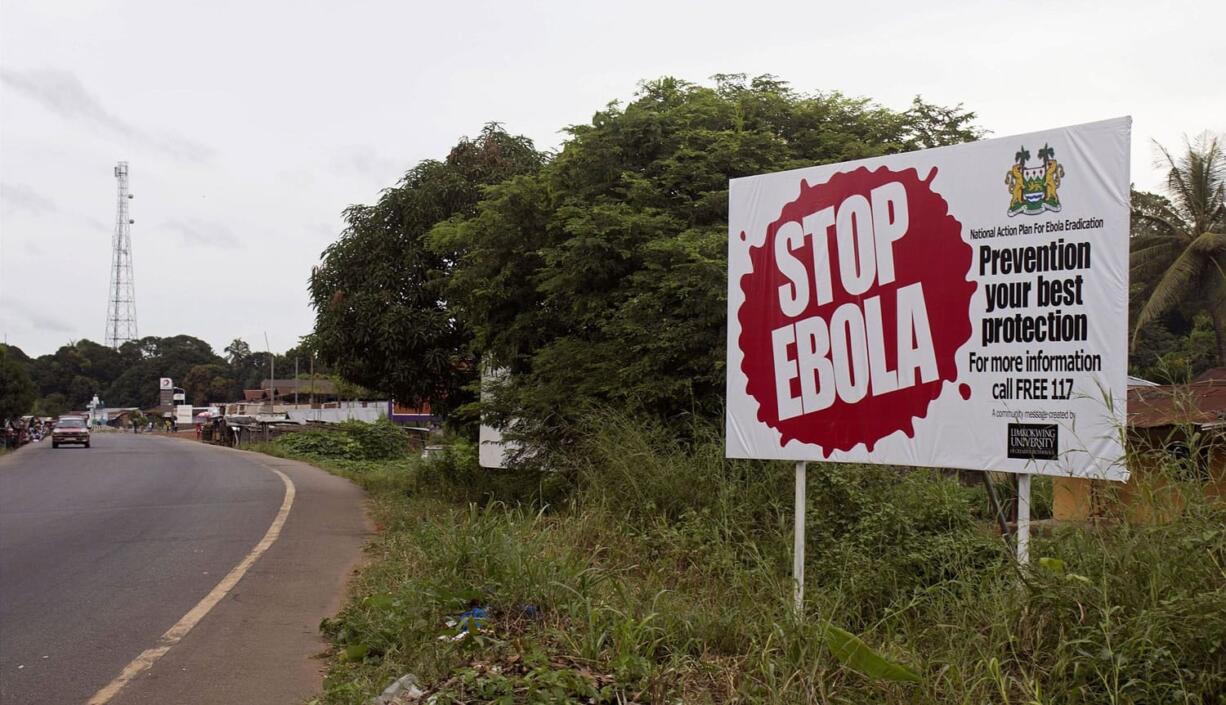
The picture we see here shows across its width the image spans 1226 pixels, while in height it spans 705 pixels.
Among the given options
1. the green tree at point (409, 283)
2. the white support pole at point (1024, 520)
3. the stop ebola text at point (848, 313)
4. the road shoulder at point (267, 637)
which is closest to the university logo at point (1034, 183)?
the stop ebola text at point (848, 313)

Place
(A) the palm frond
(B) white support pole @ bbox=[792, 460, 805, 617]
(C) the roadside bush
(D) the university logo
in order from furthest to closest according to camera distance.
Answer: (C) the roadside bush → (A) the palm frond → (B) white support pole @ bbox=[792, 460, 805, 617] → (D) the university logo

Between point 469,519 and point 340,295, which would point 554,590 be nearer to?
point 469,519

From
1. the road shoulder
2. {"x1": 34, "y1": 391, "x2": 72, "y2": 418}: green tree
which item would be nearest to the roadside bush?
the road shoulder

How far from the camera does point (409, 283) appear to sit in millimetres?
18828

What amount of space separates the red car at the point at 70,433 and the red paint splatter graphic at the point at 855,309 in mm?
46355

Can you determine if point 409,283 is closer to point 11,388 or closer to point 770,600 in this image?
point 770,600

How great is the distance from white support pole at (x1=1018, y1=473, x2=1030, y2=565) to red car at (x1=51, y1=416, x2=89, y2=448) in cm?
4773

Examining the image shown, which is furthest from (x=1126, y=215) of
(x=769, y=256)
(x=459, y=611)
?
(x=459, y=611)

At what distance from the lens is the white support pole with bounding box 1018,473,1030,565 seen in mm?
4996

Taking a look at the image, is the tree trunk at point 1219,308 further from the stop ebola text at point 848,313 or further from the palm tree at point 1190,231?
the stop ebola text at point 848,313

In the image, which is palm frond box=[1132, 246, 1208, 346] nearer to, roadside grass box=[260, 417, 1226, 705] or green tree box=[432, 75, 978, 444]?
green tree box=[432, 75, 978, 444]

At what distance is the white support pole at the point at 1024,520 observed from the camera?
16.4 ft

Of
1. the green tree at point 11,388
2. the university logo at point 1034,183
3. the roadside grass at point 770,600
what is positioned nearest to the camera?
the roadside grass at point 770,600

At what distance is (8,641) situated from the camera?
22.5ft
